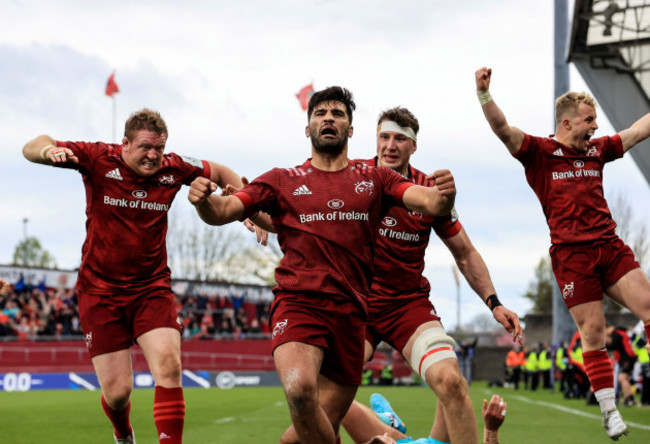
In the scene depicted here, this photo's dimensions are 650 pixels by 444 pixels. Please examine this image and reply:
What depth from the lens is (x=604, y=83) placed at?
60.9 ft

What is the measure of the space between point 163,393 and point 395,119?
2.98 m

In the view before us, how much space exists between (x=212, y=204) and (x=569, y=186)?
12.3ft

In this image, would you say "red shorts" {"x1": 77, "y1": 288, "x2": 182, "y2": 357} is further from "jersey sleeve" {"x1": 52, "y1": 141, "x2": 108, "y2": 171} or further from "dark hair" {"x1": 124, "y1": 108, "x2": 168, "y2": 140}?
"dark hair" {"x1": 124, "y1": 108, "x2": 168, "y2": 140}

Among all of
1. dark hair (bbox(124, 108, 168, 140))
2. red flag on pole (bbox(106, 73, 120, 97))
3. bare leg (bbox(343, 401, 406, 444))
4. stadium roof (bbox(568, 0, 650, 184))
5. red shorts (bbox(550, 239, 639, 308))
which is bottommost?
bare leg (bbox(343, 401, 406, 444))

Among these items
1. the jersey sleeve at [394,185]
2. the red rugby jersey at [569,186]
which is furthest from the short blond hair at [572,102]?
the jersey sleeve at [394,185]

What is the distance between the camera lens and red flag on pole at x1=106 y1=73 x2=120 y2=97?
36.8 metres

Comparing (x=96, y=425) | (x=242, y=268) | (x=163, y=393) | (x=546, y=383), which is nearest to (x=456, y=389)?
(x=163, y=393)

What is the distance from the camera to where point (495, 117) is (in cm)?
748

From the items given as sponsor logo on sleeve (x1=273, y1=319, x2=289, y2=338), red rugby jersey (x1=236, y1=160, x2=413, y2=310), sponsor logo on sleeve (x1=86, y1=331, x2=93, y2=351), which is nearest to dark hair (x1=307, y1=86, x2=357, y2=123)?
red rugby jersey (x1=236, y1=160, x2=413, y2=310)

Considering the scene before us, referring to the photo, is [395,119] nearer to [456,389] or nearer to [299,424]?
[456,389]

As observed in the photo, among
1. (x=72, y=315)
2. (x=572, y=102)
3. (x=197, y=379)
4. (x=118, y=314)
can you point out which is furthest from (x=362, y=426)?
(x=72, y=315)

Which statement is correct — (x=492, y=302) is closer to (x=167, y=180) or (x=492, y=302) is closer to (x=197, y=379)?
(x=167, y=180)

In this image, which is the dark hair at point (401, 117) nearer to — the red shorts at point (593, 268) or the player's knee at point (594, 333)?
the red shorts at point (593, 268)

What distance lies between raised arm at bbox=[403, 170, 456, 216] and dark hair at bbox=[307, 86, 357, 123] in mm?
761
